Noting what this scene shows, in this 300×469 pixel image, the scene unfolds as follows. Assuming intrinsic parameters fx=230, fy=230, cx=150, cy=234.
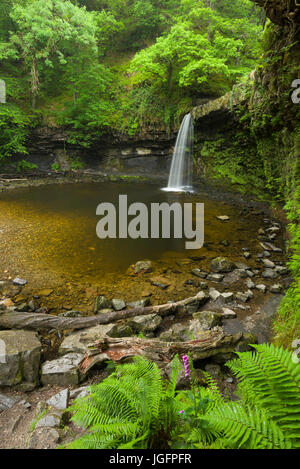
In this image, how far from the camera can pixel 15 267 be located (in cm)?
604

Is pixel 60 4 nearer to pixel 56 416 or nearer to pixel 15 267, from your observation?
pixel 15 267

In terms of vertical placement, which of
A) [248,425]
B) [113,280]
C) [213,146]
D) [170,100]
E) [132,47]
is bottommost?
[113,280]

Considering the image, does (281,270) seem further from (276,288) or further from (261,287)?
(261,287)

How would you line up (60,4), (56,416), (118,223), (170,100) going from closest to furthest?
(56,416), (118,223), (60,4), (170,100)

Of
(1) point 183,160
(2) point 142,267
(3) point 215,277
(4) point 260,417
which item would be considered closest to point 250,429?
(4) point 260,417

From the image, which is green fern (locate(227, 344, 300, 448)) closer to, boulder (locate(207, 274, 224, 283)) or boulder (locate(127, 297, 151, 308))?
boulder (locate(127, 297, 151, 308))

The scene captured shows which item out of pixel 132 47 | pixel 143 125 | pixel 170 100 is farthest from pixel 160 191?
pixel 132 47

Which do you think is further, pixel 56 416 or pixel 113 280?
pixel 113 280

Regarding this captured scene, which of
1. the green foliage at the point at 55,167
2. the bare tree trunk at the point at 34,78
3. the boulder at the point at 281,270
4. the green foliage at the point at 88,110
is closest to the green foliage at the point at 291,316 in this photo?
the boulder at the point at 281,270

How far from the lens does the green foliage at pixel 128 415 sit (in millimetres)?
1487

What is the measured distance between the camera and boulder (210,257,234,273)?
19.7 ft

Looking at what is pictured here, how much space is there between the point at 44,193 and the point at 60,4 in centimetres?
1263

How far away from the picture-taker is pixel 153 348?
3117mm

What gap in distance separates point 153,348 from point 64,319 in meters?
1.78
